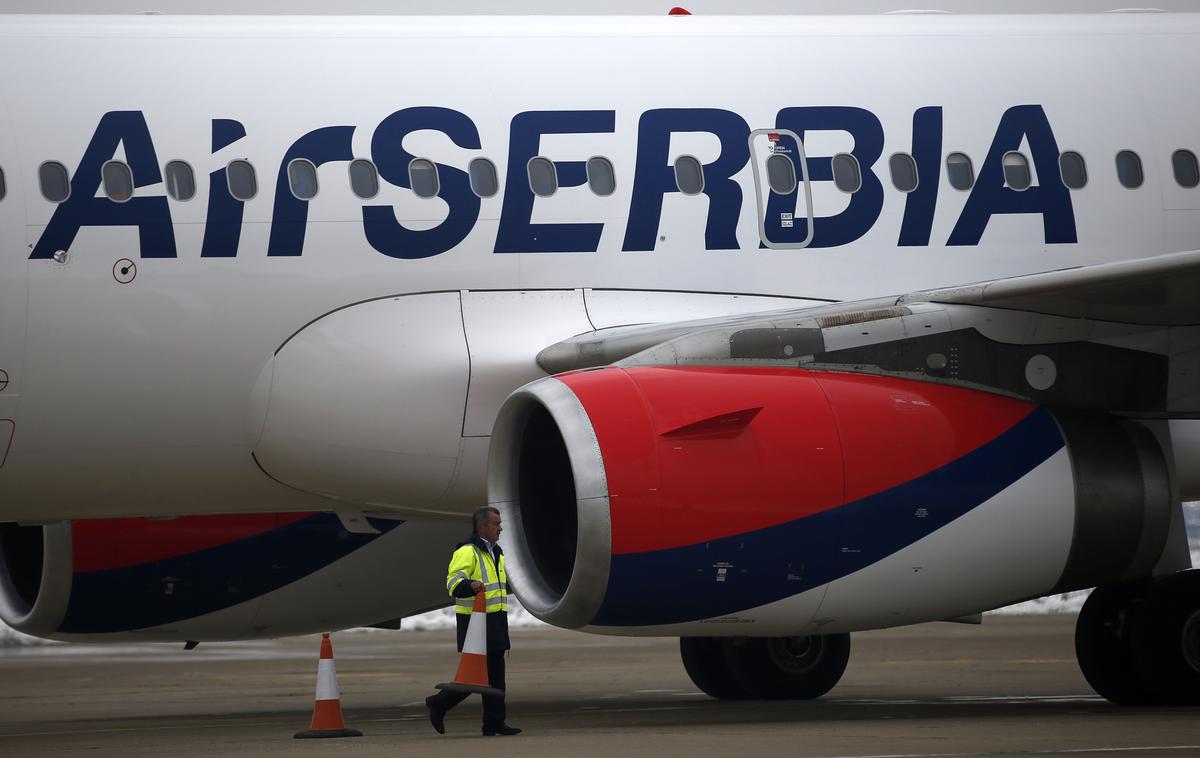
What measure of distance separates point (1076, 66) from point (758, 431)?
13.4 ft

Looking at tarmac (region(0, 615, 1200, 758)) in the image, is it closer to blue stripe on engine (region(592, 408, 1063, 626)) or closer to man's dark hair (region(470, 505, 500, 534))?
blue stripe on engine (region(592, 408, 1063, 626))

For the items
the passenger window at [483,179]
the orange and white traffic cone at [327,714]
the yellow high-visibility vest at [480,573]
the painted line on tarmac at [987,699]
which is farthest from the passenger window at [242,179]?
the painted line on tarmac at [987,699]

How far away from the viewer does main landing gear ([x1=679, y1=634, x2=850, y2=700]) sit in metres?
13.1

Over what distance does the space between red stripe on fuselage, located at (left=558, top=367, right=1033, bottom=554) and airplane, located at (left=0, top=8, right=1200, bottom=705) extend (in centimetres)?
2

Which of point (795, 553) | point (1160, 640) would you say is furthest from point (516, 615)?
point (795, 553)

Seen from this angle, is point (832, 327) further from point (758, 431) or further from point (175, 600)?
point (175, 600)

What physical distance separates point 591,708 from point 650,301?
3.11 metres

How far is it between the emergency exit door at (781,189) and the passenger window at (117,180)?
3682 millimetres

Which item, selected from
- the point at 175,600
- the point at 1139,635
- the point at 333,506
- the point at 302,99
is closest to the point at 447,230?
the point at 302,99

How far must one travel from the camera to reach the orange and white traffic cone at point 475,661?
9.26m

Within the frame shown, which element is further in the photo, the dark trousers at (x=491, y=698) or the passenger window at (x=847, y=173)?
the passenger window at (x=847, y=173)

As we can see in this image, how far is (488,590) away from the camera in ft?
31.3

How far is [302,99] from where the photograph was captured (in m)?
10.6

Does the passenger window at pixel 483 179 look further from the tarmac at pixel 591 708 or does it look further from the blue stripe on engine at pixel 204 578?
the tarmac at pixel 591 708
